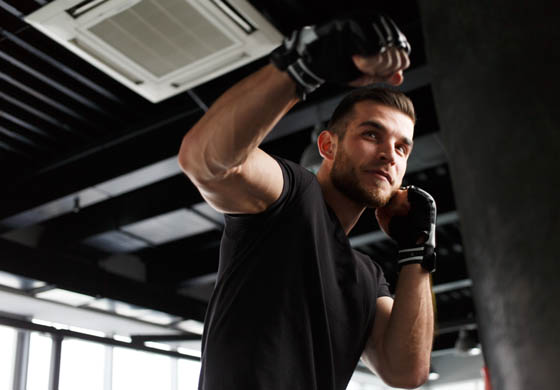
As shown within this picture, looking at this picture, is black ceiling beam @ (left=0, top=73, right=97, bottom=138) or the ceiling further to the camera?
black ceiling beam @ (left=0, top=73, right=97, bottom=138)

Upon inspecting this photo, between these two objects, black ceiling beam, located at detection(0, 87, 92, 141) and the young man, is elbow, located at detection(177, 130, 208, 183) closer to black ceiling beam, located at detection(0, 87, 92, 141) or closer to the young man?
the young man

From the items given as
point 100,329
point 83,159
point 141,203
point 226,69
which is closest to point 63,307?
point 100,329

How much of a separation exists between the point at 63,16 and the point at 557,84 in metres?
2.49

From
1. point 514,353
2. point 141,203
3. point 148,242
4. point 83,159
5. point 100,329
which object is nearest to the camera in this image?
point 514,353

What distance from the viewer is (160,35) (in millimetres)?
2748

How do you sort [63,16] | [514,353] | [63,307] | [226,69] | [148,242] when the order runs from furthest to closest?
1. [63,307]
2. [148,242]
3. [226,69]
4. [63,16]
5. [514,353]

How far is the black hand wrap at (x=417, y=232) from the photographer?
1.51 metres

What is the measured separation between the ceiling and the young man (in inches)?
69.4

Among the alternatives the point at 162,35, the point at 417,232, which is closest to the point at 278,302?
the point at 417,232

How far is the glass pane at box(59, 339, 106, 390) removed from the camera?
6902 millimetres

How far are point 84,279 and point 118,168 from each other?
80.7 inches

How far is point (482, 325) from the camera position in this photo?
23.0 inches

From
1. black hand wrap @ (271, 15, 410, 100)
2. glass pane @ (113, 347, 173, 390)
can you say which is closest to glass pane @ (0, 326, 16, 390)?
glass pane @ (113, 347, 173, 390)

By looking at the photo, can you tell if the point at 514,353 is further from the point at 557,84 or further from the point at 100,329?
the point at 100,329
